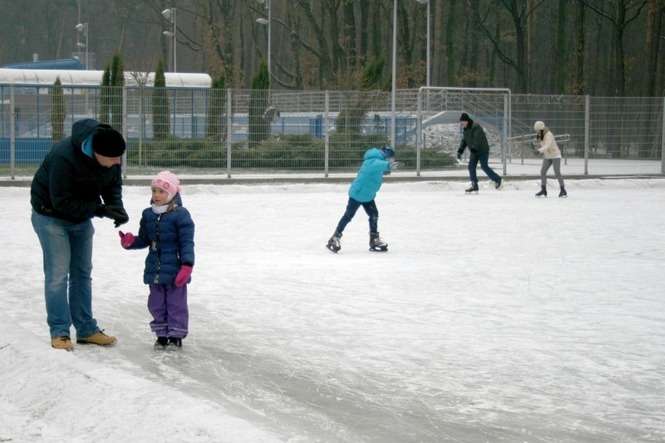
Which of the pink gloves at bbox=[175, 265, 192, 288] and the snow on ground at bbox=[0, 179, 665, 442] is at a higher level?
the pink gloves at bbox=[175, 265, 192, 288]

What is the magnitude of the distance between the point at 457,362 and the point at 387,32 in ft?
208

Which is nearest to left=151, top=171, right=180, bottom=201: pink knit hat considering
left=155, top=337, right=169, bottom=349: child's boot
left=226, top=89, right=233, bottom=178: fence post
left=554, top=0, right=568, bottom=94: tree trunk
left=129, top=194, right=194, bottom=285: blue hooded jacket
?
left=129, top=194, right=194, bottom=285: blue hooded jacket

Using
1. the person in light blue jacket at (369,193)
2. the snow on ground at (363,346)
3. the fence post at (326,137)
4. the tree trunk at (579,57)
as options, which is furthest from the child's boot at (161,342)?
the tree trunk at (579,57)

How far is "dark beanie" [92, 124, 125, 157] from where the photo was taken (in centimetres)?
741

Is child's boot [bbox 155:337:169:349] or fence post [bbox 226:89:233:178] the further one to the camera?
fence post [bbox 226:89:233:178]

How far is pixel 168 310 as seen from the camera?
7898 mm

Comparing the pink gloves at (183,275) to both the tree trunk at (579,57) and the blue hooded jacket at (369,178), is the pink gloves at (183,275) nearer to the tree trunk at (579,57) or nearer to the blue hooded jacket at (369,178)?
the blue hooded jacket at (369,178)

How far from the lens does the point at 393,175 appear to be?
1152 inches

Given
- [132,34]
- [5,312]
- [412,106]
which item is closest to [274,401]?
[5,312]

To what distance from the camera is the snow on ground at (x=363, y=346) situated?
6.12 meters

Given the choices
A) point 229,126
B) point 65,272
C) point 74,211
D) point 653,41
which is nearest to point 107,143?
point 74,211

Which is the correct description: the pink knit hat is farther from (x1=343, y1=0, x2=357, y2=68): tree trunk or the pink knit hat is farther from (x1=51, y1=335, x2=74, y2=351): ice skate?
(x1=343, y1=0, x2=357, y2=68): tree trunk

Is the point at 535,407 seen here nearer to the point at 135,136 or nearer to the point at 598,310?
the point at 598,310

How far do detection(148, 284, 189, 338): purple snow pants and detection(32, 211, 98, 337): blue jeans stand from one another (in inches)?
18.5
